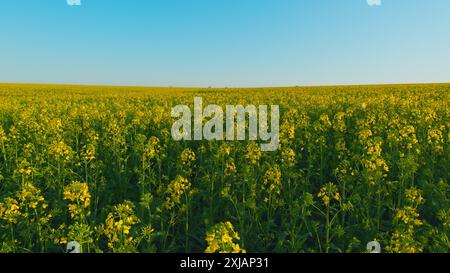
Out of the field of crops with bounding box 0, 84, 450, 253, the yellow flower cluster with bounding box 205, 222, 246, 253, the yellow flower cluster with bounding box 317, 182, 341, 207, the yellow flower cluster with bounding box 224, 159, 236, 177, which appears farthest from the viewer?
the yellow flower cluster with bounding box 224, 159, 236, 177

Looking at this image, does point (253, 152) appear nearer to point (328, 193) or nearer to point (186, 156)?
point (186, 156)

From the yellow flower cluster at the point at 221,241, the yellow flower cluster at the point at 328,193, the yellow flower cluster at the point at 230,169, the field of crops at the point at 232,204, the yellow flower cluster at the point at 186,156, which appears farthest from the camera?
the yellow flower cluster at the point at 186,156

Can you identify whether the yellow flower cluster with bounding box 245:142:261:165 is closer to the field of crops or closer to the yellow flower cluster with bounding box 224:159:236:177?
the field of crops

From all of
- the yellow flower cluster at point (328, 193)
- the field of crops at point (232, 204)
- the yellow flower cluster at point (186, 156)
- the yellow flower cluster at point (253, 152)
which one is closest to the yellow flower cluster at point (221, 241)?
the field of crops at point (232, 204)

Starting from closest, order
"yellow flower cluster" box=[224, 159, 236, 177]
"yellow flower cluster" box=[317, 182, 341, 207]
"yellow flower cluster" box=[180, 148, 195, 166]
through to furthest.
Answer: "yellow flower cluster" box=[317, 182, 341, 207] < "yellow flower cluster" box=[224, 159, 236, 177] < "yellow flower cluster" box=[180, 148, 195, 166]

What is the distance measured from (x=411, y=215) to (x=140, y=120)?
8331 mm

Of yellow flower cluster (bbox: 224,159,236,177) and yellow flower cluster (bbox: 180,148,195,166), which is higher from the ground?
yellow flower cluster (bbox: 180,148,195,166)

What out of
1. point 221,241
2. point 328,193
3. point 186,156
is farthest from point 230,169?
point 221,241

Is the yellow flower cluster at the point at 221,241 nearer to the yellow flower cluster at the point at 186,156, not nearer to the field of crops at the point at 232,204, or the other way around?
the field of crops at the point at 232,204

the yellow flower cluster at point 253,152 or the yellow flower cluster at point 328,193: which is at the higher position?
the yellow flower cluster at point 253,152

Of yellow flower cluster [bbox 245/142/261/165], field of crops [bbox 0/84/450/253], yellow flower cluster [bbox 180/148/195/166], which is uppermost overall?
yellow flower cluster [bbox 245/142/261/165]

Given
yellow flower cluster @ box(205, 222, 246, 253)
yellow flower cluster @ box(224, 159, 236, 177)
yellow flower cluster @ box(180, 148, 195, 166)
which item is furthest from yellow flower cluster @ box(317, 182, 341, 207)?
yellow flower cluster @ box(180, 148, 195, 166)
